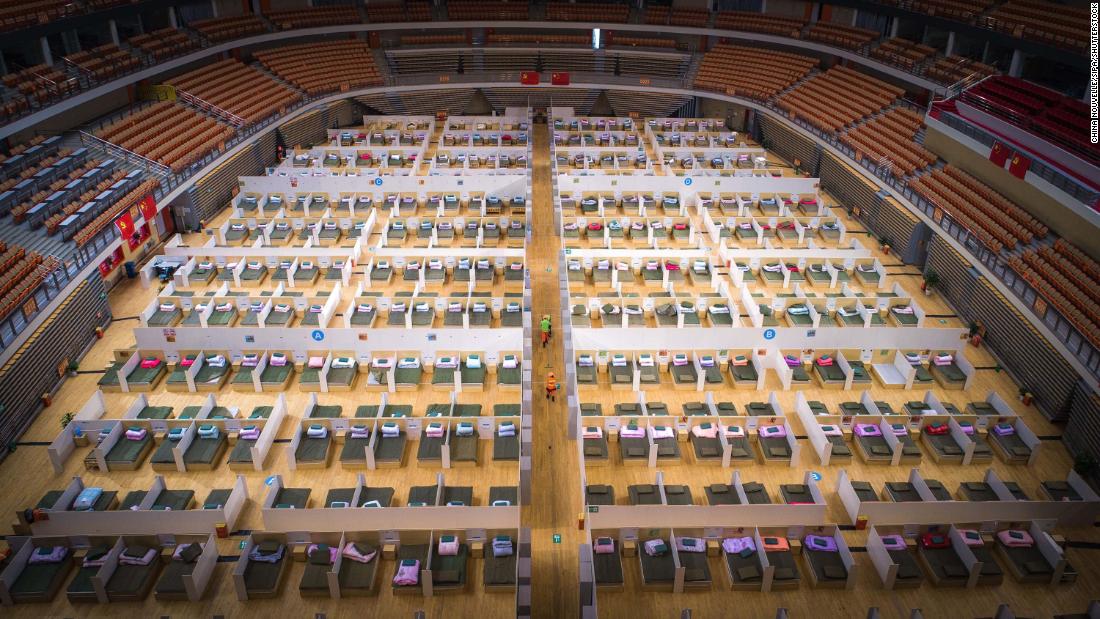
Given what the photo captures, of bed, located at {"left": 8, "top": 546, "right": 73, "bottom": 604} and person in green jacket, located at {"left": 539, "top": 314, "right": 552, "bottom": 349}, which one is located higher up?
A: person in green jacket, located at {"left": 539, "top": 314, "right": 552, "bottom": 349}

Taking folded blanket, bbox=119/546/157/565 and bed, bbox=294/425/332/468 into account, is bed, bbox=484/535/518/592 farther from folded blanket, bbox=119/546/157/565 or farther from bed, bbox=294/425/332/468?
folded blanket, bbox=119/546/157/565

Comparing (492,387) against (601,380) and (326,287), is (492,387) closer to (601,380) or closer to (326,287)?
(601,380)

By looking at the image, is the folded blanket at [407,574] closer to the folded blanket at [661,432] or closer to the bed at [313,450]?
the bed at [313,450]

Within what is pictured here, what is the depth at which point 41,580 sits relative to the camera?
→ 36.0ft

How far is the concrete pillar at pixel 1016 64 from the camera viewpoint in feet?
78.4

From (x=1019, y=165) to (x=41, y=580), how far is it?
2291cm

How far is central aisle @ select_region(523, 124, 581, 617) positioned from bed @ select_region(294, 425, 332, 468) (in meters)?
3.97

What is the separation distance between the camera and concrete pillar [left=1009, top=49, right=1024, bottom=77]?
78.4 ft

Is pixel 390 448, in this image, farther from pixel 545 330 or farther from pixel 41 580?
pixel 41 580

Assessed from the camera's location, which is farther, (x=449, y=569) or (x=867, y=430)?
(x=867, y=430)

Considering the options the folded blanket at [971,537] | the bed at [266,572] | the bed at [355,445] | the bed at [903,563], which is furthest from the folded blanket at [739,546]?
the bed at [266,572]

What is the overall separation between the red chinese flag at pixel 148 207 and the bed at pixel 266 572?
41.9 ft

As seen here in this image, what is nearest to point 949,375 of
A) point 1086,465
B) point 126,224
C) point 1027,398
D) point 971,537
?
point 1027,398

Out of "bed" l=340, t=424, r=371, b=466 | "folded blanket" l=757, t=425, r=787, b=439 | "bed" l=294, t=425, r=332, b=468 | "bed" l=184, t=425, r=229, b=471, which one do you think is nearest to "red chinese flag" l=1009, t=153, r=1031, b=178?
"folded blanket" l=757, t=425, r=787, b=439
